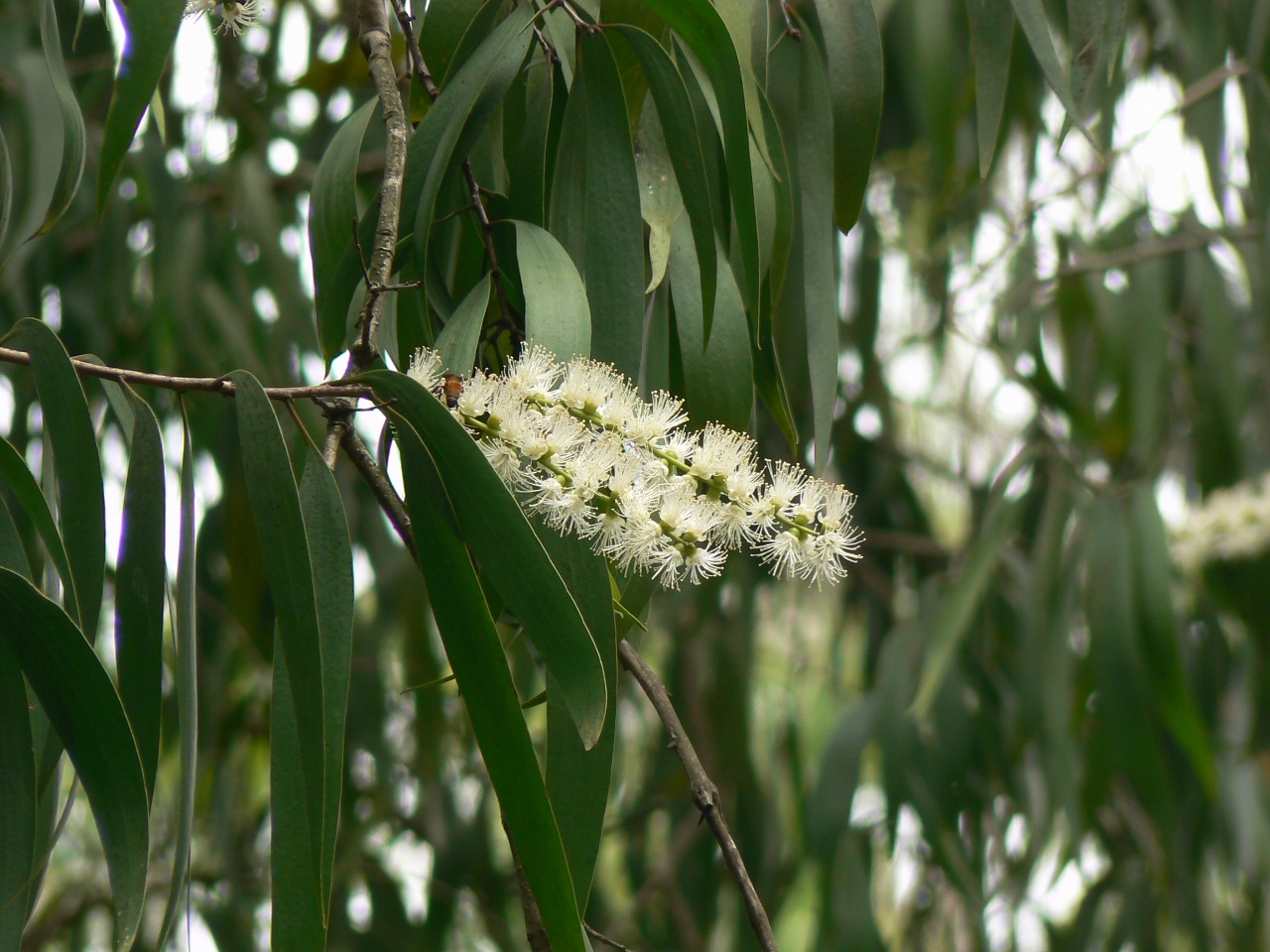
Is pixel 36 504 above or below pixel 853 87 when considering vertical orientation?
below

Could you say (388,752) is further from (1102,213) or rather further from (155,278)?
(1102,213)

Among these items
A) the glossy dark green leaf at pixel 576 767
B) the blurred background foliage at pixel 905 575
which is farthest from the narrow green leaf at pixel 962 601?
the glossy dark green leaf at pixel 576 767

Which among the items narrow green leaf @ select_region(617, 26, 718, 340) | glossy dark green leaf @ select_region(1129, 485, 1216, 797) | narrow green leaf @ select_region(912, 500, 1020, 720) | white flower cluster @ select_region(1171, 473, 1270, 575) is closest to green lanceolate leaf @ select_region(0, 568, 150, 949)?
narrow green leaf @ select_region(617, 26, 718, 340)

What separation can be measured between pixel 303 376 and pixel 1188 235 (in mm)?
1541

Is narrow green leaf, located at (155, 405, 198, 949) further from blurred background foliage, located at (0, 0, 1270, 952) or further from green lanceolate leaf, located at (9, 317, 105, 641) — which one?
blurred background foliage, located at (0, 0, 1270, 952)

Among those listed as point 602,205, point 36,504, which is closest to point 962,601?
point 602,205

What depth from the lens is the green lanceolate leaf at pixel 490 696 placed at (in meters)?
0.59

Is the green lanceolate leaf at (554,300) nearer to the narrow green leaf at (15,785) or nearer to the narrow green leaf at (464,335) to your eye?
the narrow green leaf at (464,335)

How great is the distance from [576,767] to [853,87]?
0.50 metres

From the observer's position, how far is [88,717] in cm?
59

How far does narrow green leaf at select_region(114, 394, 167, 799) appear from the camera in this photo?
0.62m

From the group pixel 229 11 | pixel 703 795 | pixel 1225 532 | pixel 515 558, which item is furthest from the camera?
pixel 1225 532

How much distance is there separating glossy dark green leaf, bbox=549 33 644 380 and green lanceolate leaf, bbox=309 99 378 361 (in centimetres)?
15

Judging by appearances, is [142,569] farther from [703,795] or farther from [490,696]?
[703,795]
